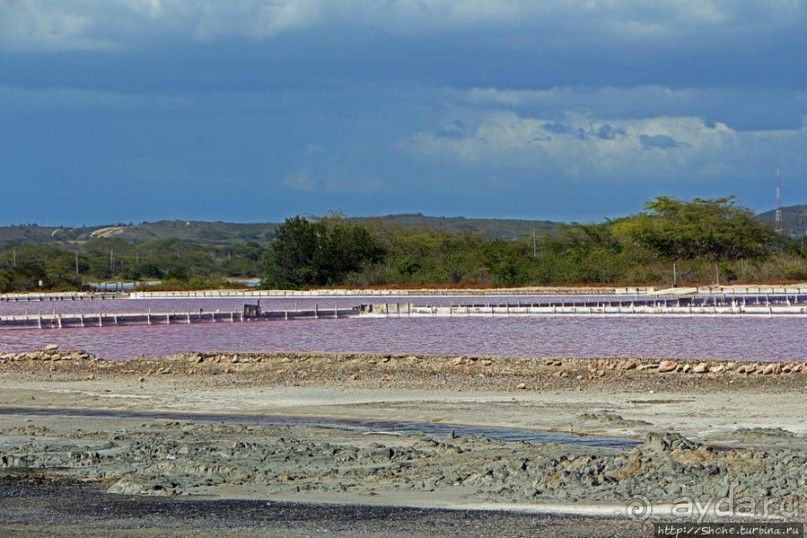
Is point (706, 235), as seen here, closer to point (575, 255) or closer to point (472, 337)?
point (575, 255)

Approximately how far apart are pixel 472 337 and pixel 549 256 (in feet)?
147

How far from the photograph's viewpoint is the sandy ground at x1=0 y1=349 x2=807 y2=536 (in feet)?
33.3

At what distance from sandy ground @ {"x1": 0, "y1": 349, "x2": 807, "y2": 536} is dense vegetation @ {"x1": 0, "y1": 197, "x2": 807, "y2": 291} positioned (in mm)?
45676

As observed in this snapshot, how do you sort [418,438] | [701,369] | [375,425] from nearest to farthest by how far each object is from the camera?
[418,438]
[375,425]
[701,369]

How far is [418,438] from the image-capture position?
1396 cm

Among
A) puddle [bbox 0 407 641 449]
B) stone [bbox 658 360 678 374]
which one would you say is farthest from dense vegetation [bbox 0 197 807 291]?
puddle [bbox 0 407 641 449]

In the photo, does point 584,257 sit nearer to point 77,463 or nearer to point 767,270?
point 767,270

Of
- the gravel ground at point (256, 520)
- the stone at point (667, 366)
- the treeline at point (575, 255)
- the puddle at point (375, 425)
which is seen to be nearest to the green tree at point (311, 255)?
the treeline at point (575, 255)

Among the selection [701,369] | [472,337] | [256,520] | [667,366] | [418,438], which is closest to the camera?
[256,520]

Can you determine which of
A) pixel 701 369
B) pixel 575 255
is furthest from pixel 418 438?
pixel 575 255

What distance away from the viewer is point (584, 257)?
76.8m

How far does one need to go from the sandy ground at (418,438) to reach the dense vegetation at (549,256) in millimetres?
45676

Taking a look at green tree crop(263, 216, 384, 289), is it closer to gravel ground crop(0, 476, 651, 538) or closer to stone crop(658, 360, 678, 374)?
stone crop(658, 360, 678, 374)

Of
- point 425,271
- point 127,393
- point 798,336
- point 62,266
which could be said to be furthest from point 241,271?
point 127,393
